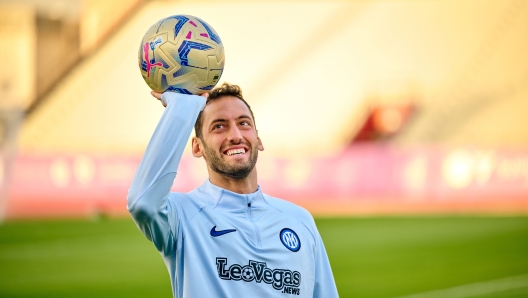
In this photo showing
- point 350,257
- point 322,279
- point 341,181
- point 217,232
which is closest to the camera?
point 217,232

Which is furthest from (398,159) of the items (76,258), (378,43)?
(76,258)

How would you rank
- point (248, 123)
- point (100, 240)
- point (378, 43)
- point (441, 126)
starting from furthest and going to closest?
point (378, 43) < point (441, 126) < point (100, 240) < point (248, 123)

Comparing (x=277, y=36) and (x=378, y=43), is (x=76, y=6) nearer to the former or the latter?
(x=277, y=36)

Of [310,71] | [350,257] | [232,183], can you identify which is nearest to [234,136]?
[232,183]

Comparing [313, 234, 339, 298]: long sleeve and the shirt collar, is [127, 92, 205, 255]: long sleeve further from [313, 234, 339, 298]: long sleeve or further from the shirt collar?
[313, 234, 339, 298]: long sleeve

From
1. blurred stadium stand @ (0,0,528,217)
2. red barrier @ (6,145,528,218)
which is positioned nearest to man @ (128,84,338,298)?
red barrier @ (6,145,528,218)

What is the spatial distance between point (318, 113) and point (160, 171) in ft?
77.7

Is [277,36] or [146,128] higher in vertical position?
[277,36]

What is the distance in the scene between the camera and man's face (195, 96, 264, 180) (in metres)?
3.46

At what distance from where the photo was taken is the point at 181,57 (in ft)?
11.2

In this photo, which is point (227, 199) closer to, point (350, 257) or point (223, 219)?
point (223, 219)

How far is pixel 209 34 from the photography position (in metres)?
3.57

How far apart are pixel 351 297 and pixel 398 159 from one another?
1094 centimetres

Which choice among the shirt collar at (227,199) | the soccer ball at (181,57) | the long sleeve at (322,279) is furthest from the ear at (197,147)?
the long sleeve at (322,279)
